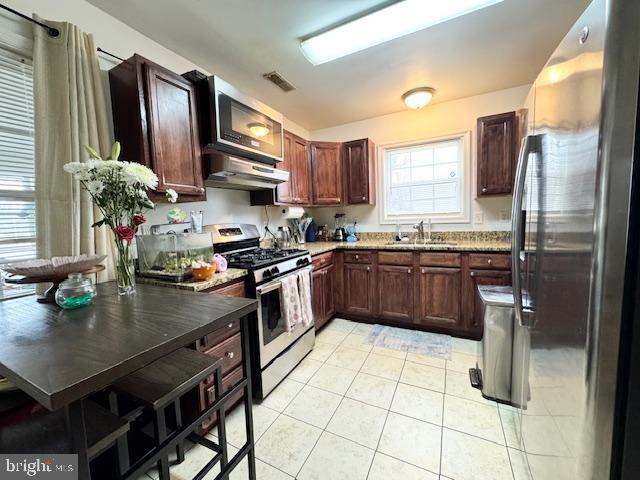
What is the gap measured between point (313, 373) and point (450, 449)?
1054mm

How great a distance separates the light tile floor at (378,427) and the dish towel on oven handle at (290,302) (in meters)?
0.45

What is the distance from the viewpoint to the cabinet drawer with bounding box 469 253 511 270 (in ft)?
7.84

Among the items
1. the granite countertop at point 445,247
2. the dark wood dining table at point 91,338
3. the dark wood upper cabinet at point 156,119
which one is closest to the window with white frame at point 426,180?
the granite countertop at point 445,247

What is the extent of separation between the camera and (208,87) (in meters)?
1.89

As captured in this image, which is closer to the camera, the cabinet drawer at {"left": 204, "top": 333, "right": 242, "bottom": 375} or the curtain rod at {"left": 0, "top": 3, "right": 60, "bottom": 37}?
the curtain rod at {"left": 0, "top": 3, "right": 60, "bottom": 37}

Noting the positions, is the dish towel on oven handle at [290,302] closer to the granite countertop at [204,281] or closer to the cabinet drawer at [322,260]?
the granite countertop at [204,281]

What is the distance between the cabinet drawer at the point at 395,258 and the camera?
2786mm

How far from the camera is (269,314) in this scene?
1.95 metres

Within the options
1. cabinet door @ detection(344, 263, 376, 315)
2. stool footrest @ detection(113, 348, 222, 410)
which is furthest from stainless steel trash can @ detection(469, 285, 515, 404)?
stool footrest @ detection(113, 348, 222, 410)

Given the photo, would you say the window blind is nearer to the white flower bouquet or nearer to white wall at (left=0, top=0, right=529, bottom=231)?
white wall at (left=0, top=0, right=529, bottom=231)

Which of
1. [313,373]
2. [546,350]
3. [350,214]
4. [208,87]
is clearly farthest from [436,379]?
[208,87]

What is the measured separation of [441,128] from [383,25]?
173 cm

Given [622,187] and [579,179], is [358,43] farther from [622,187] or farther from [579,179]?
[622,187]

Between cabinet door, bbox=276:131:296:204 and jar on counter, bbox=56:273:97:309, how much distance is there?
75.8 inches
